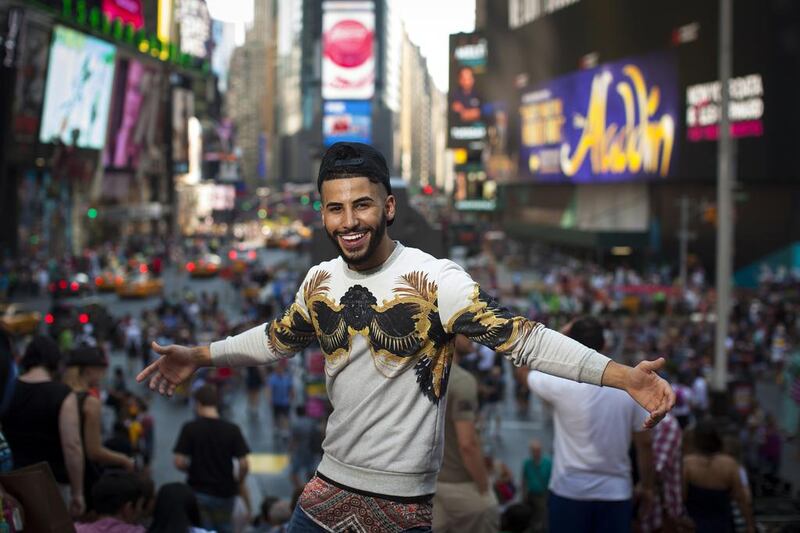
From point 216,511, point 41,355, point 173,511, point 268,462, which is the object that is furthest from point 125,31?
point 173,511

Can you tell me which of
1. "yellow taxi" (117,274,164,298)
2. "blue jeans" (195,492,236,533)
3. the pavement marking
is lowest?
the pavement marking

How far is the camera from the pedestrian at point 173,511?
497 centimetres

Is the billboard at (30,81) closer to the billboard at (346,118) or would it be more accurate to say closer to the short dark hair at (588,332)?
the billboard at (346,118)

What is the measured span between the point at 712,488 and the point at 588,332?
1646 millimetres

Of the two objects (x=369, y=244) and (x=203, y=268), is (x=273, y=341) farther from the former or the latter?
(x=203, y=268)

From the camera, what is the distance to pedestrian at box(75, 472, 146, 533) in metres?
4.73

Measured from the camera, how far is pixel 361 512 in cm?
312

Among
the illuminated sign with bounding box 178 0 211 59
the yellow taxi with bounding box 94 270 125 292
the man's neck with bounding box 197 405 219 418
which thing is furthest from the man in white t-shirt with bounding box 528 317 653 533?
the illuminated sign with bounding box 178 0 211 59

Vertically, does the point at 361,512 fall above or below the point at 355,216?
below

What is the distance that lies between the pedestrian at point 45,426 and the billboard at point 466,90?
96.9 meters

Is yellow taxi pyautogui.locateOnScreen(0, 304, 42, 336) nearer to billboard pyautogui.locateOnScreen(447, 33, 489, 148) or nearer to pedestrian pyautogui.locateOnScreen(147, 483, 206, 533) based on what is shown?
pedestrian pyautogui.locateOnScreen(147, 483, 206, 533)

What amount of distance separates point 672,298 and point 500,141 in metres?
54.1

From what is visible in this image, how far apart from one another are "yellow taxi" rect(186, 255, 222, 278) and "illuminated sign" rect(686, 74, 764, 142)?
24990 millimetres

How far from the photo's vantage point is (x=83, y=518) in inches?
196
